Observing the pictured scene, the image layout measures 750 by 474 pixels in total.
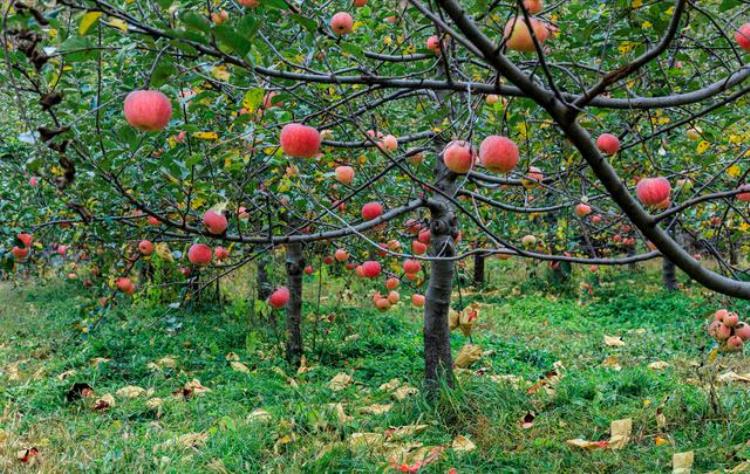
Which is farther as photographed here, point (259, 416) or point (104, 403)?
point (104, 403)

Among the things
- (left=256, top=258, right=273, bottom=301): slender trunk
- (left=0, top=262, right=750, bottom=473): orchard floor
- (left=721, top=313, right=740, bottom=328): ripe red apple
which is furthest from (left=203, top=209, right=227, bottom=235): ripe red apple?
(left=256, top=258, right=273, bottom=301): slender trunk

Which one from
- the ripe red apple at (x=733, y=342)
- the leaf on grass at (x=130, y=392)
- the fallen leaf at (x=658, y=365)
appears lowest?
the leaf on grass at (x=130, y=392)

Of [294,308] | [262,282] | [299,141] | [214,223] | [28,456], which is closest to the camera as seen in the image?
[299,141]

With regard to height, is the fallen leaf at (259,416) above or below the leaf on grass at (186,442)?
above

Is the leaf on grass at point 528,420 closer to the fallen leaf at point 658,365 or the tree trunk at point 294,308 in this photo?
the fallen leaf at point 658,365

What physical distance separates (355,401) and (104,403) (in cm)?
158

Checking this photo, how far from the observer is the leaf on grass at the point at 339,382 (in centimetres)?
413

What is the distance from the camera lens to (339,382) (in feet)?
14.0

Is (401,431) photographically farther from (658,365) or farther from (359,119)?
(658,365)

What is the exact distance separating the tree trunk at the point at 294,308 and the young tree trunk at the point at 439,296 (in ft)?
5.74

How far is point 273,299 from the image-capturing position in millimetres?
3344

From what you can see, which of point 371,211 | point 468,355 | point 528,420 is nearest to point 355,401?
point 468,355

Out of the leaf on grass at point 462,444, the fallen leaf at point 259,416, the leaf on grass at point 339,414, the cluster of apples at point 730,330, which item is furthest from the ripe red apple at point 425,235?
the cluster of apples at point 730,330

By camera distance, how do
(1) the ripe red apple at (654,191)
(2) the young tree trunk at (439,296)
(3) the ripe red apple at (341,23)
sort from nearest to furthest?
(1) the ripe red apple at (654,191)
(3) the ripe red apple at (341,23)
(2) the young tree trunk at (439,296)
